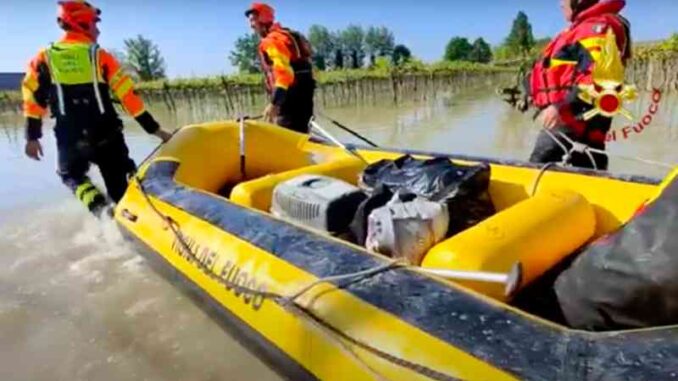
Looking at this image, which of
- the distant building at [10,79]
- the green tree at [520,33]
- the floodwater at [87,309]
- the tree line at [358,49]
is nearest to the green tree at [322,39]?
the tree line at [358,49]

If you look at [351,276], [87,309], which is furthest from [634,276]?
[87,309]

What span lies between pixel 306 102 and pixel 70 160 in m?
1.78

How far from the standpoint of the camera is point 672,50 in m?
14.9

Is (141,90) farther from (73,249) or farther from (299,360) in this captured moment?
(299,360)

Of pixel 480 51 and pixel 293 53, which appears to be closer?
pixel 293 53

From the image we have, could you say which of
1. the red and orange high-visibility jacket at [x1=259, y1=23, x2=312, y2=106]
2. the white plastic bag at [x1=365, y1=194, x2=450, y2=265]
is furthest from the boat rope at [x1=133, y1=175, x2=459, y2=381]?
the red and orange high-visibility jacket at [x1=259, y1=23, x2=312, y2=106]

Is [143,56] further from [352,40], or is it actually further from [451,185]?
[451,185]

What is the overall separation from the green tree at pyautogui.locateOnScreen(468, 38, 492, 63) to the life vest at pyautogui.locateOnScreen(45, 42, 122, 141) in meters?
54.3

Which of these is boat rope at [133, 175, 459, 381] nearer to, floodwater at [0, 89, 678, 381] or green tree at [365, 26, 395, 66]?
floodwater at [0, 89, 678, 381]

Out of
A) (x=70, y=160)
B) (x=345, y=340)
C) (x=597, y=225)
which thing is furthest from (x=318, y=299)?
(x=70, y=160)

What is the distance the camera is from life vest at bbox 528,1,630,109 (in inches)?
104

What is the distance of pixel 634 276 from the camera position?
121cm

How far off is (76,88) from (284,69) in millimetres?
1395

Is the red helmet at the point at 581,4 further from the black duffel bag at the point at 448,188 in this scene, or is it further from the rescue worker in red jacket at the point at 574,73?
the black duffel bag at the point at 448,188
